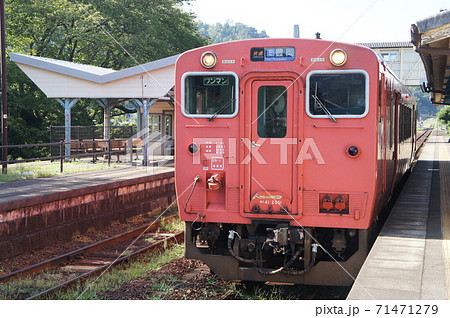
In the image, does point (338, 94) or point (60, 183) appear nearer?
point (338, 94)

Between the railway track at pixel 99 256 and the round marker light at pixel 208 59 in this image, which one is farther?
Result: the railway track at pixel 99 256

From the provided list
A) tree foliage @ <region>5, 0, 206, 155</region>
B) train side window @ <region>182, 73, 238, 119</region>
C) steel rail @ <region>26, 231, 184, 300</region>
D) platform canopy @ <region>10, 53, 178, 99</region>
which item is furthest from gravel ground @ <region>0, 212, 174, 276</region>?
tree foliage @ <region>5, 0, 206, 155</region>

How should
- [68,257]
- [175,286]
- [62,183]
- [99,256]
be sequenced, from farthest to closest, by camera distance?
[62,183] → [99,256] → [68,257] → [175,286]

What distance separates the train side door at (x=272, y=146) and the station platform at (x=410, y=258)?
136cm

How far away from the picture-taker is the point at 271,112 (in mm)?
7316

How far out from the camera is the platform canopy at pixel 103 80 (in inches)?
810

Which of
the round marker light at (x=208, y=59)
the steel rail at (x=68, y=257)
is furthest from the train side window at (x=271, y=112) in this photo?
the steel rail at (x=68, y=257)

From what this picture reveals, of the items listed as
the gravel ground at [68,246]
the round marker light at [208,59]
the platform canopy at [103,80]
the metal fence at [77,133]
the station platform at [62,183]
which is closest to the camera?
the round marker light at [208,59]

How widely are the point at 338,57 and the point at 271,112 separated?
1081 millimetres

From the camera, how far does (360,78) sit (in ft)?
23.1

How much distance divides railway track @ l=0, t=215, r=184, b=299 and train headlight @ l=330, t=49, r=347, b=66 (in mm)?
4804

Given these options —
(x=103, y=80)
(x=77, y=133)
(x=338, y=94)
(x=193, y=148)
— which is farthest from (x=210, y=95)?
(x=77, y=133)

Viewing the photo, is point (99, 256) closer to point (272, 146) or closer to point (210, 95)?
point (210, 95)

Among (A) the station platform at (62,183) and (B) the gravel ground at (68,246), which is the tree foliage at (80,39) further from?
(B) the gravel ground at (68,246)
